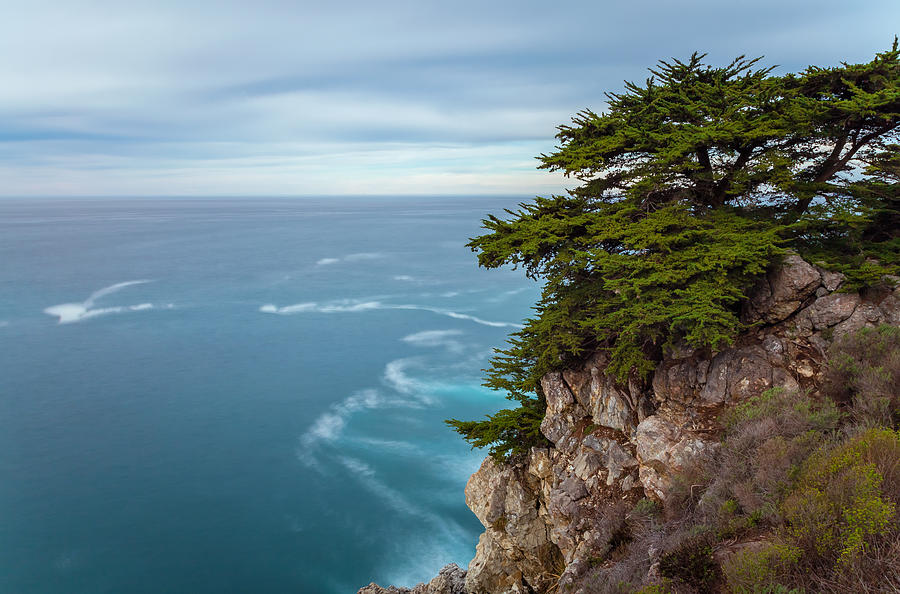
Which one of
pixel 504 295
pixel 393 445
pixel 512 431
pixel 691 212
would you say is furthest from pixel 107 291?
pixel 691 212

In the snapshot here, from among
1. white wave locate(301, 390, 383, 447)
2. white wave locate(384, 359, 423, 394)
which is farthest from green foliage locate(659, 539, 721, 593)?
white wave locate(384, 359, 423, 394)

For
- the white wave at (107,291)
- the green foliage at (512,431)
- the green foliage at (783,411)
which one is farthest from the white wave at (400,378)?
the white wave at (107,291)

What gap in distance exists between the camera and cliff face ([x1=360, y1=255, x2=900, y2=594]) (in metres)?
10.4

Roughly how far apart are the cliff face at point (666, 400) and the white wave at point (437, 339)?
108ft

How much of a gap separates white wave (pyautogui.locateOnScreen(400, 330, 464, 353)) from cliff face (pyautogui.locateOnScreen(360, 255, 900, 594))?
3278cm

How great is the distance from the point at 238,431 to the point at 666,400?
99.9 feet

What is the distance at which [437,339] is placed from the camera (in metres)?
49.1

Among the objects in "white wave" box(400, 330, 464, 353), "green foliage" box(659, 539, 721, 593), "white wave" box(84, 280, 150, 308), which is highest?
"green foliage" box(659, 539, 721, 593)

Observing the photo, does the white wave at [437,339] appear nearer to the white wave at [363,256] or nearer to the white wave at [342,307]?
the white wave at [342,307]

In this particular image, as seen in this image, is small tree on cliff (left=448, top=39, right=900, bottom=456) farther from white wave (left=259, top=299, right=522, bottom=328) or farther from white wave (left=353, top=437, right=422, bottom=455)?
white wave (left=259, top=299, right=522, bottom=328)

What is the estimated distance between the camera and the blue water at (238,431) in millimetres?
24203

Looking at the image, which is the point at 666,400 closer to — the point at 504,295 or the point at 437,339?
the point at 437,339

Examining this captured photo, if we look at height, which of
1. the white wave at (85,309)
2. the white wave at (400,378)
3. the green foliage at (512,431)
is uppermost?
the green foliage at (512,431)

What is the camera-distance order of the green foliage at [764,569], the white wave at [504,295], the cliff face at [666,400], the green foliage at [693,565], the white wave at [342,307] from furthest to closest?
1. the white wave at [504,295]
2. the white wave at [342,307]
3. the cliff face at [666,400]
4. the green foliage at [693,565]
5. the green foliage at [764,569]
